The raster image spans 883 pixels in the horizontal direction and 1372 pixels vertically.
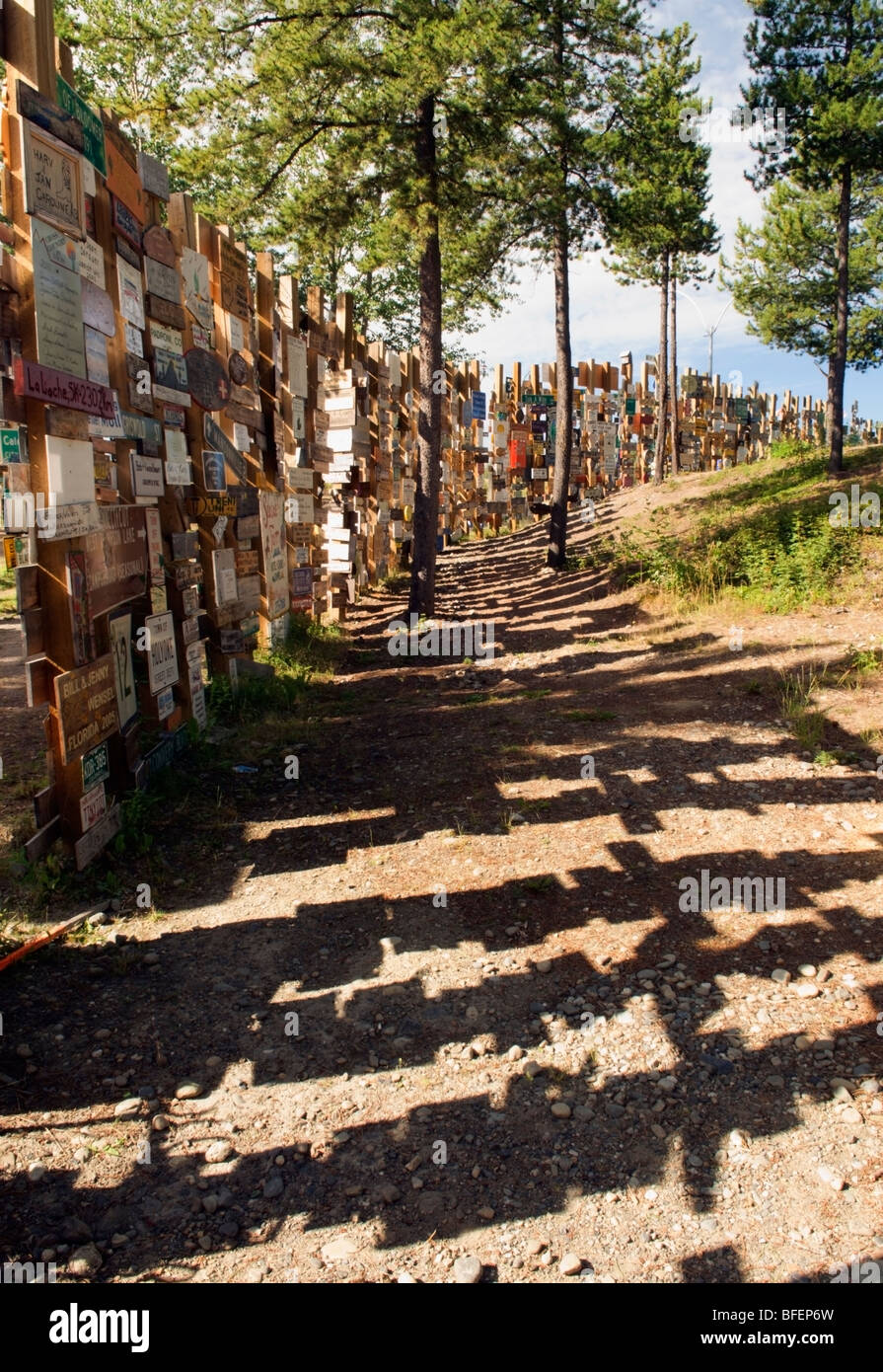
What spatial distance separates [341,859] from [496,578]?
1298cm

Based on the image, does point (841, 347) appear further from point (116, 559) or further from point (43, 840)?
point (43, 840)

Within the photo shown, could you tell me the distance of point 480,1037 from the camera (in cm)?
396

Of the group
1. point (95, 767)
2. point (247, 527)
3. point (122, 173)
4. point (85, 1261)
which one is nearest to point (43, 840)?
point (95, 767)

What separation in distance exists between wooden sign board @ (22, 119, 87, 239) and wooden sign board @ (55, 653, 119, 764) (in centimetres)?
232

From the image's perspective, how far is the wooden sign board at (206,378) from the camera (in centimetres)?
723

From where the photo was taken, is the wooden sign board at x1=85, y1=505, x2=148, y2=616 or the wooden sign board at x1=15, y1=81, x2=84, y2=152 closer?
the wooden sign board at x1=15, y1=81, x2=84, y2=152

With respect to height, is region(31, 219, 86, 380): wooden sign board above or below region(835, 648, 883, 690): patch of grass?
above

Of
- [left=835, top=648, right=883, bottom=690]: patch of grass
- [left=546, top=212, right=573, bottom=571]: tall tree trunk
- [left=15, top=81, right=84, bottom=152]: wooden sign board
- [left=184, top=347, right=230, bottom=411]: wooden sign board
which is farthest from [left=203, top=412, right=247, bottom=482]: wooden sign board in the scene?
[left=546, top=212, right=573, bottom=571]: tall tree trunk

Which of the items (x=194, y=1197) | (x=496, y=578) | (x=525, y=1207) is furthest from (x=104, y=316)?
(x=496, y=578)

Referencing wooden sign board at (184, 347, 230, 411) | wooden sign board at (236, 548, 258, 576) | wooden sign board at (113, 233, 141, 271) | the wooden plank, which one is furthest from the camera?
wooden sign board at (236, 548, 258, 576)

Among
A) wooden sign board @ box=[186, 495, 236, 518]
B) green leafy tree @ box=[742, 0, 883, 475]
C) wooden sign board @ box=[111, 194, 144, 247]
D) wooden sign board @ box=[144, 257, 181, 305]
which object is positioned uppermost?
green leafy tree @ box=[742, 0, 883, 475]

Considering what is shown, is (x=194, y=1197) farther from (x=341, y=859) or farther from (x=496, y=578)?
(x=496, y=578)

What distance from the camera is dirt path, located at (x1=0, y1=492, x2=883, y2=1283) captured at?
2977mm

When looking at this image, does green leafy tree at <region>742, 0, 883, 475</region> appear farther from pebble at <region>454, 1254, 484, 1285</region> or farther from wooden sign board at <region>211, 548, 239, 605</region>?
pebble at <region>454, 1254, 484, 1285</region>
